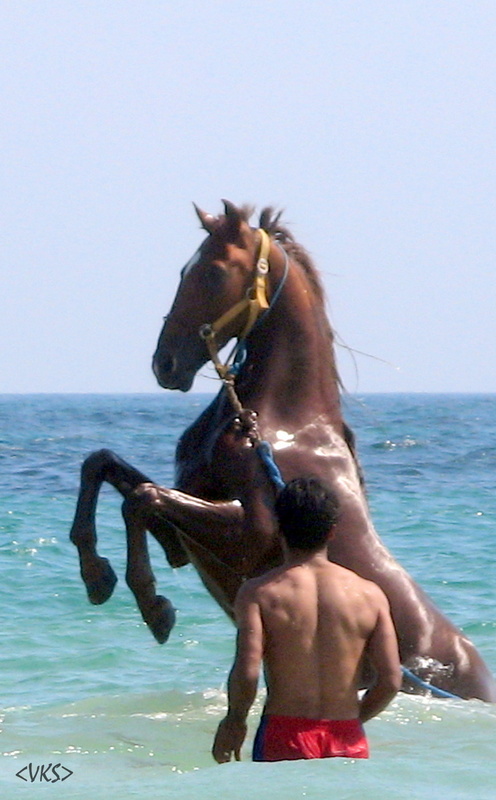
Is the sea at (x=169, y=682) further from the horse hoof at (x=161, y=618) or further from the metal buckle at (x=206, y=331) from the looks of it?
the metal buckle at (x=206, y=331)

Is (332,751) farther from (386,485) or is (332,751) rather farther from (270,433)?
(386,485)

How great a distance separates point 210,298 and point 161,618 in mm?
1131

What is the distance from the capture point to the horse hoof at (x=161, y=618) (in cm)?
525

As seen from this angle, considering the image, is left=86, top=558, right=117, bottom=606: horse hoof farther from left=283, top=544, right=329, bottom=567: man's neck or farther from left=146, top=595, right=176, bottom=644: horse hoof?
left=283, top=544, right=329, bottom=567: man's neck

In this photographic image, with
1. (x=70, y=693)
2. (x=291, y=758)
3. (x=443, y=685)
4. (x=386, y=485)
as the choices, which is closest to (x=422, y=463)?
(x=386, y=485)

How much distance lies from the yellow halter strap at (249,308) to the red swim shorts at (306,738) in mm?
1499

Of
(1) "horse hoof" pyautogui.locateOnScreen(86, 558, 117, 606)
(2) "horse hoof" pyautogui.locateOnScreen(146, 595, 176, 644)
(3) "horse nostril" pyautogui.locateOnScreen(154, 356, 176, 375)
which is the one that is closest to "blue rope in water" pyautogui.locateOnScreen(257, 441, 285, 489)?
(3) "horse nostril" pyautogui.locateOnScreen(154, 356, 176, 375)

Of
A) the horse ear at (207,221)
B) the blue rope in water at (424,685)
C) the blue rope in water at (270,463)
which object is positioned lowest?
the blue rope in water at (424,685)

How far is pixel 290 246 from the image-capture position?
5488 mm

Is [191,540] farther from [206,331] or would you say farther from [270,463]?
[206,331]

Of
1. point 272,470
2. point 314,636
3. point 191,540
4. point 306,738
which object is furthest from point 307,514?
point 191,540

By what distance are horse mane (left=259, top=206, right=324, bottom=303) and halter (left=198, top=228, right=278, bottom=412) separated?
0.12m

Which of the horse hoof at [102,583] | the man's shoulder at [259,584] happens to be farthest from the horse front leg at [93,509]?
the man's shoulder at [259,584]

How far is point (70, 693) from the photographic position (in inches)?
291
